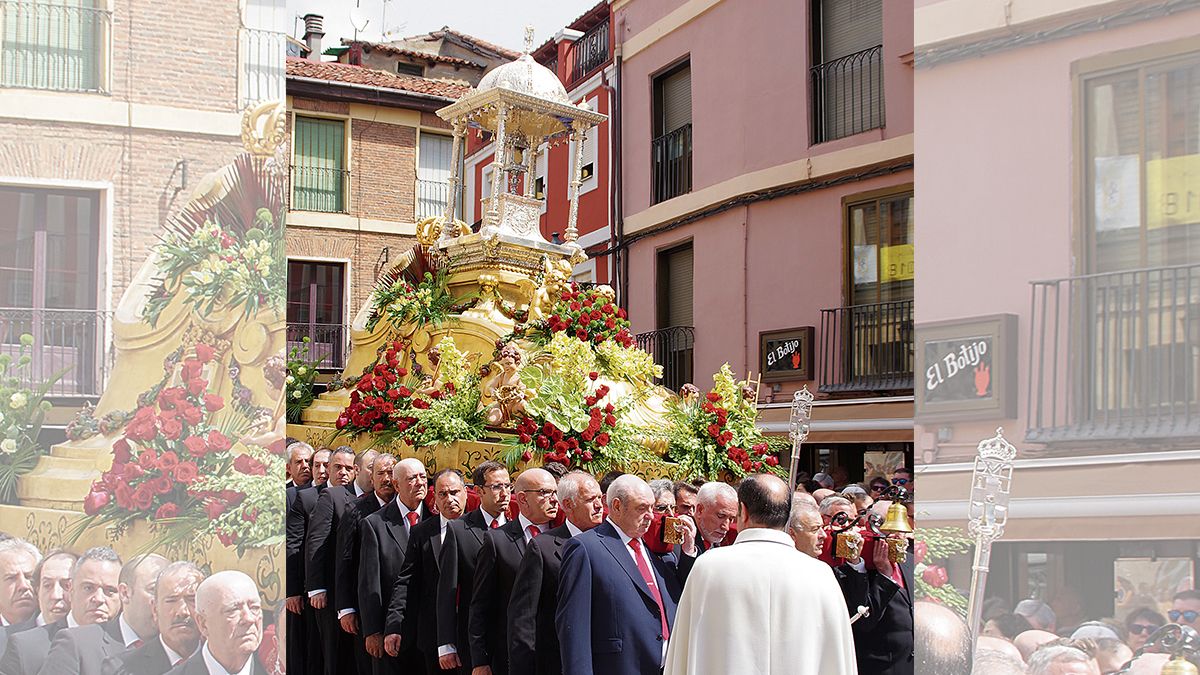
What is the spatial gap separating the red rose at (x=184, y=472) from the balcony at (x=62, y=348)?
0.28 metres

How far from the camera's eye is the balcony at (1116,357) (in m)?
2.76

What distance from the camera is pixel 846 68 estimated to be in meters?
11.4

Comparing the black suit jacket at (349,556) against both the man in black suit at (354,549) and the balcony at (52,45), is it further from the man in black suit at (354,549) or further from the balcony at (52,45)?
the balcony at (52,45)

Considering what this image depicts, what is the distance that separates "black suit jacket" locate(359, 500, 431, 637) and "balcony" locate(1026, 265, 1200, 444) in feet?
11.5

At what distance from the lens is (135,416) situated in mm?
3420

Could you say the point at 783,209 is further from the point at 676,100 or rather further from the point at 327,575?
the point at 327,575

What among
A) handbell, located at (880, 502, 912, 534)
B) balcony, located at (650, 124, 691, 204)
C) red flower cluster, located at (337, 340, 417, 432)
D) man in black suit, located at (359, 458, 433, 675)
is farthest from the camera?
balcony, located at (650, 124, 691, 204)

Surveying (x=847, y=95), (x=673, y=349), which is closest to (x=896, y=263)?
(x=847, y=95)

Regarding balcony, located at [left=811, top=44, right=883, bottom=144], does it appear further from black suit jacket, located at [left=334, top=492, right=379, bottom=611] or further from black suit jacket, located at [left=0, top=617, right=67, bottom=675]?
black suit jacket, located at [left=0, top=617, right=67, bottom=675]

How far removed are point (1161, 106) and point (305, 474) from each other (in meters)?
5.68

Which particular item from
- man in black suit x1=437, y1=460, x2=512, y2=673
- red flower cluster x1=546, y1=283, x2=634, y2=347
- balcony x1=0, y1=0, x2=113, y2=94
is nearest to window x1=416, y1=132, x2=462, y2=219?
red flower cluster x1=546, y1=283, x2=634, y2=347

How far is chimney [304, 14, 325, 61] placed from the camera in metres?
20.5

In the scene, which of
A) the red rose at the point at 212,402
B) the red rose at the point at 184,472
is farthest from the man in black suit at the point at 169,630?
the red rose at the point at 212,402

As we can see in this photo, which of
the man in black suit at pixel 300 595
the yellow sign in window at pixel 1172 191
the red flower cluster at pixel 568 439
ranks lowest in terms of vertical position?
the man in black suit at pixel 300 595
